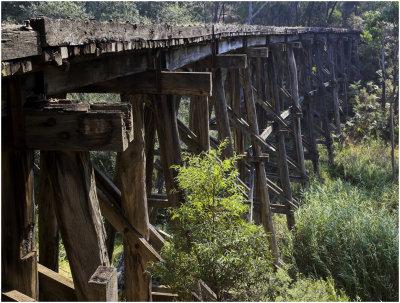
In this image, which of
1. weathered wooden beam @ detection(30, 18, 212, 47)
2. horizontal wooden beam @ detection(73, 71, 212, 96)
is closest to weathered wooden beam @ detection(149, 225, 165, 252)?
horizontal wooden beam @ detection(73, 71, 212, 96)

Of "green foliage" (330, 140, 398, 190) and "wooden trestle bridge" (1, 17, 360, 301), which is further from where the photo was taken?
"green foliage" (330, 140, 398, 190)

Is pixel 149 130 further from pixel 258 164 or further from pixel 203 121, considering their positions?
pixel 258 164

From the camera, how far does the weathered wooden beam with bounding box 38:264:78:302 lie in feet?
7.73

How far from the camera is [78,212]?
215 cm

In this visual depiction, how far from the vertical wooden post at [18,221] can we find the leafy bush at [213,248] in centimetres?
120

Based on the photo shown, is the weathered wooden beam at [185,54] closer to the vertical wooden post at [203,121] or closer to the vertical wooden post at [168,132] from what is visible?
the vertical wooden post at [168,132]

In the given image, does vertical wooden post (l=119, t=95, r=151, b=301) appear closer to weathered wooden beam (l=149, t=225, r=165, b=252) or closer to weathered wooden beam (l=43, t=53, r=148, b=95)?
weathered wooden beam (l=149, t=225, r=165, b=252)

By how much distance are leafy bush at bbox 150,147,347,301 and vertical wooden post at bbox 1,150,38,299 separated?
47.3 inches

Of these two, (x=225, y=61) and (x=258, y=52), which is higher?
(x=258, y=52)

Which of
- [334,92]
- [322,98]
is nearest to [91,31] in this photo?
[322,98]

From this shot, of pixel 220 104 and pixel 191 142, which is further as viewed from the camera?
pixel 220 104

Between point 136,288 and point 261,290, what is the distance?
3.45ft

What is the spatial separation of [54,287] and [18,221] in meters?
0.60

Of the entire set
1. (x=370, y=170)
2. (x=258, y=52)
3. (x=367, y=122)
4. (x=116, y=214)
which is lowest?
(x=370, y=170)
